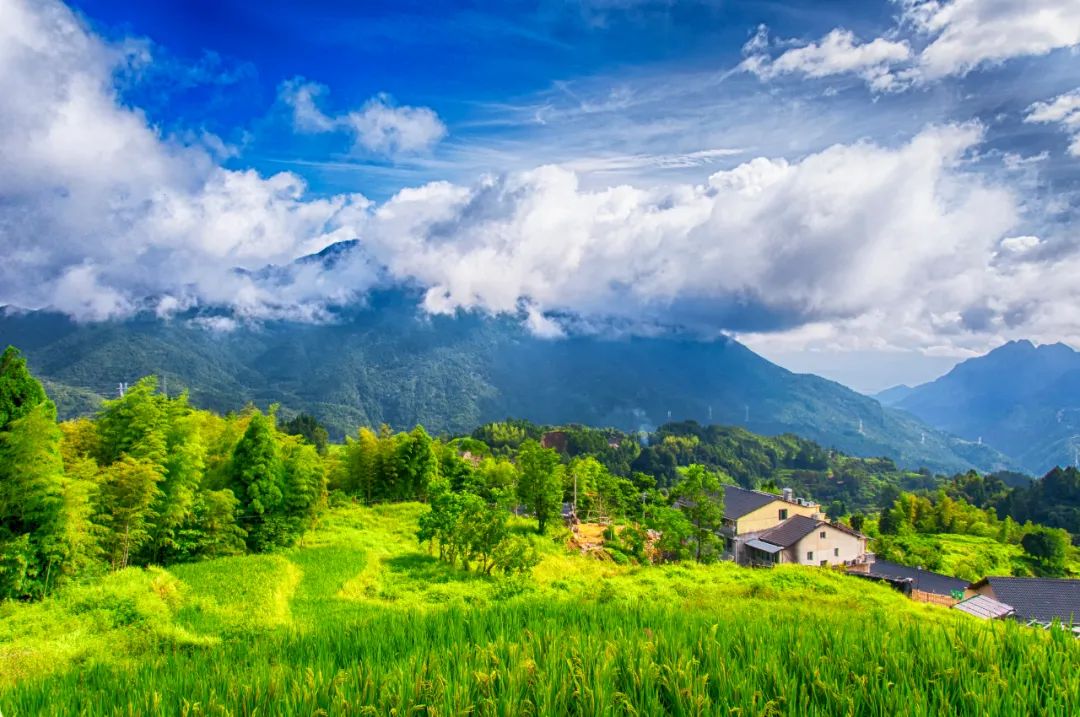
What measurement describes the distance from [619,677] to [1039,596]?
35771mm

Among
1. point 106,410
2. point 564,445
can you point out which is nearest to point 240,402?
point 564,445

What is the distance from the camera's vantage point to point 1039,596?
92.6 feet

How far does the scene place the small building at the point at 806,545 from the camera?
1451 inches

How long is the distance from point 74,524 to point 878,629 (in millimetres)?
18359

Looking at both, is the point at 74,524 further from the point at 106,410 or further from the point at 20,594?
the point at 106,410

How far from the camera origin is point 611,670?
382cm

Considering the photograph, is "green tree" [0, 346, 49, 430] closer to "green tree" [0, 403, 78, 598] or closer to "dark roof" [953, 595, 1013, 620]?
"green tree" [0, 403, 78, 598]

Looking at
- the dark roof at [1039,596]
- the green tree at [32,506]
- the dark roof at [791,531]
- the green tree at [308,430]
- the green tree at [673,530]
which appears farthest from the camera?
the green tree at [308,430]

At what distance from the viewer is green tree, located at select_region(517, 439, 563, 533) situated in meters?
32.2

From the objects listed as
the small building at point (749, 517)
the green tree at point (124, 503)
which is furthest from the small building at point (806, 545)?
the green tree at point (124, 503)

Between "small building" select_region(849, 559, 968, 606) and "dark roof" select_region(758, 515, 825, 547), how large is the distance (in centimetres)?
335

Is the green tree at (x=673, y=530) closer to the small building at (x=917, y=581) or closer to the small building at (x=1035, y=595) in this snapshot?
the small building at (x=917, y=581)

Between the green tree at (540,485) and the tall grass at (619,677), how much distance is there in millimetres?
27092

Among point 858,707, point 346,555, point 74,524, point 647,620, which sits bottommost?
point 346,555
